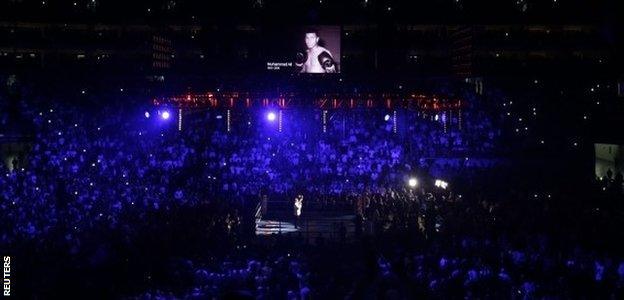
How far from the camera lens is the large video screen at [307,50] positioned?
27.1 meters

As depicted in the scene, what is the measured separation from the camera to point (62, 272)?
1333 centimetres

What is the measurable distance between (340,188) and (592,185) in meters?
8.16

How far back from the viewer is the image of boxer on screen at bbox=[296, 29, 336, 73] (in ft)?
89.4

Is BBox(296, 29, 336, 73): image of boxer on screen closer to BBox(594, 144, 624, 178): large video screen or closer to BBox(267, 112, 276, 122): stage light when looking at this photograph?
BBox(267, 112, 276, 122): stage light

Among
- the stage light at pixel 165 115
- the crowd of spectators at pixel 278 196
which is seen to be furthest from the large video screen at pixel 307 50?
the stage light at pixel 165 115

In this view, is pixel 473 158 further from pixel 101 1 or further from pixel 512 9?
pixel 101 1

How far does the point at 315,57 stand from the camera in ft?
89.9

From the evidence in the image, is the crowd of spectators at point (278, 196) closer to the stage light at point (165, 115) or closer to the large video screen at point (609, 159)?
the stage light at point (165, 115)

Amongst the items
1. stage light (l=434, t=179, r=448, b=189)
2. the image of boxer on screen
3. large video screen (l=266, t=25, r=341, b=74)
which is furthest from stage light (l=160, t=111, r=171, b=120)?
stage light (l=434, t=179, r=448, b=189)

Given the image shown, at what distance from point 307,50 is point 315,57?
0.41 metres

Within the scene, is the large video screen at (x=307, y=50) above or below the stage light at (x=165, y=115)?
above

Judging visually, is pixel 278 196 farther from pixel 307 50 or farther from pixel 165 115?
pixel 165 115

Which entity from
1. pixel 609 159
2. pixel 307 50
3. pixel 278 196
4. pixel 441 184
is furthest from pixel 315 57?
pixel 609 159

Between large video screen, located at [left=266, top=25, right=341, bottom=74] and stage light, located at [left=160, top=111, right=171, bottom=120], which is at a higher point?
large video screen, located at [left=266, top=25, right=341, bottom=74]
